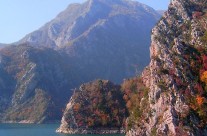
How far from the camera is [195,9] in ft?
490

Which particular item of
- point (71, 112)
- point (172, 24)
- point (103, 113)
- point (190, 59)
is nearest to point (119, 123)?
point (103, 113)

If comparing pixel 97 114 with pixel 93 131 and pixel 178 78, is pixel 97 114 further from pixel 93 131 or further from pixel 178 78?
pixel 178 78

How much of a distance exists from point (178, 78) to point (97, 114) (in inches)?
3014

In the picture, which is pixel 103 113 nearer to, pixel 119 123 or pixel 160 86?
pixel 119 123

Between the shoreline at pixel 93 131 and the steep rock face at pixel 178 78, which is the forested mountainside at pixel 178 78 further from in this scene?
the shoreline at pixel 93 131

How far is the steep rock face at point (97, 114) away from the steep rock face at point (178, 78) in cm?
4853

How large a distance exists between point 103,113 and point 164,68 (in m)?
69.2

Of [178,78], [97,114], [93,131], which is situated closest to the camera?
[178,78]

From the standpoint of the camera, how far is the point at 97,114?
188m

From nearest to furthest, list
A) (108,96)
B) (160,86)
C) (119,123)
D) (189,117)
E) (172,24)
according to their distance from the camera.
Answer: (189,117) → (160,86) → (172,24) → (119,123) → (108,96)

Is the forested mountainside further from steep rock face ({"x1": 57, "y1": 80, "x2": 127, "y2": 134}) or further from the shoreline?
steep rock face ({"x1": 57, "y1": 80, "x2": 127, "y2": 134})

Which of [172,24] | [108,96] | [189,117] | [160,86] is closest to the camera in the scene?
[189,117]

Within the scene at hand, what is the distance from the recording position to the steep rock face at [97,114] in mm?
182250

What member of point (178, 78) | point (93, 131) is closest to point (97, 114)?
point (93, 131)
